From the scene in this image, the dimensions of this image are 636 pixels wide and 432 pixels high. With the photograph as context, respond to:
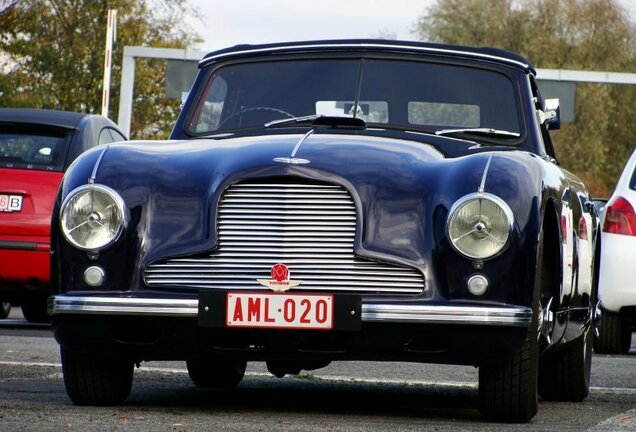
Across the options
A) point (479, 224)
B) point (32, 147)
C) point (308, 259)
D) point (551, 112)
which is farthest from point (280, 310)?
point (32, 147)

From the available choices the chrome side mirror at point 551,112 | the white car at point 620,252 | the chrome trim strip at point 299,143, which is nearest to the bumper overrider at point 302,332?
the chrome trim strip at point 299,143

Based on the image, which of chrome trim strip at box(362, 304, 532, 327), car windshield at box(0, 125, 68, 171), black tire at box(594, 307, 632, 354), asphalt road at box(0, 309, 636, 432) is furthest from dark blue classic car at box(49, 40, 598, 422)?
car windshield at box(0, 125, 68, 171)

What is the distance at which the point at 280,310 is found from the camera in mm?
6039

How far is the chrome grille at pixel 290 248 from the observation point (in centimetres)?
609

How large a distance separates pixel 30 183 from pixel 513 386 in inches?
282

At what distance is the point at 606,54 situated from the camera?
59750 millimetres

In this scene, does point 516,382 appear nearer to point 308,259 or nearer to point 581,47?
point 308,259

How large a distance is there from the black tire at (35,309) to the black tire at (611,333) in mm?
5200

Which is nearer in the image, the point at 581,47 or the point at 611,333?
the point at 611,333

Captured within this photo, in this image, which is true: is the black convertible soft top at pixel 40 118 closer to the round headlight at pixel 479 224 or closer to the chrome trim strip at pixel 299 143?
the chrome trim strip at pixel 299 143

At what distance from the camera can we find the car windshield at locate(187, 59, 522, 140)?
302 inches

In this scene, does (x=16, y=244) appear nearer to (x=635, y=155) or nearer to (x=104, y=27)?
(x=635, y=155)

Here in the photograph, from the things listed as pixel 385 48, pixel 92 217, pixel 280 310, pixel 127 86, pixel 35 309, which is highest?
pixel 385 48

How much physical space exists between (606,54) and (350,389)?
53.1 m
